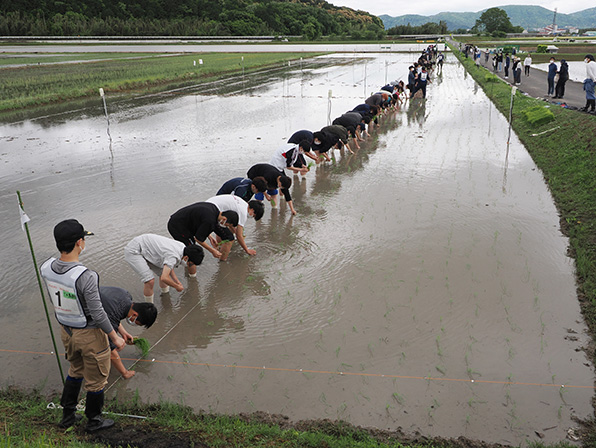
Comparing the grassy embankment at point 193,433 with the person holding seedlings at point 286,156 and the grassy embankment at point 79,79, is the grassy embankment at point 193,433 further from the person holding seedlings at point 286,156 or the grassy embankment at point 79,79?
the grassy embankment at point 79,79

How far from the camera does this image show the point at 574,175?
1045 centimetres

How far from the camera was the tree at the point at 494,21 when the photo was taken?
10962cm

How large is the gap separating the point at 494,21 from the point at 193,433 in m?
125

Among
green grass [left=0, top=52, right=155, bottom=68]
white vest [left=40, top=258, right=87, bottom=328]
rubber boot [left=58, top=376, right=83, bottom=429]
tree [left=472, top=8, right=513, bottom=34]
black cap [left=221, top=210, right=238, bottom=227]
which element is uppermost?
tree [left=472, top=8, right=513, bottom=34]

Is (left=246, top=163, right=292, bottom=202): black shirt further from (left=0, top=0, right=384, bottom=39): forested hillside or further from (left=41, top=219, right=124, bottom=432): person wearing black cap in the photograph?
(left=0, top=0, right=384, bottom=39): forested hillside

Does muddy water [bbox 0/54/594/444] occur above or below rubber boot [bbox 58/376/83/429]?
below

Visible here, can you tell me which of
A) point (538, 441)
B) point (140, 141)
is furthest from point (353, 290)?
point (140, 141)

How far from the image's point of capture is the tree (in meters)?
110

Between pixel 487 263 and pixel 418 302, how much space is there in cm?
164

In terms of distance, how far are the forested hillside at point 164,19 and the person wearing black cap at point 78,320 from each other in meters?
83.9

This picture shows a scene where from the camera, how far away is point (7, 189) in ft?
35.2

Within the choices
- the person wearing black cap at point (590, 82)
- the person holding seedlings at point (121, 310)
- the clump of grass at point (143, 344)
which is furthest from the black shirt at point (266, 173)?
the person wearing black cap at point (590, 82)

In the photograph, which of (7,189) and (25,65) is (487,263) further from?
(25,65)

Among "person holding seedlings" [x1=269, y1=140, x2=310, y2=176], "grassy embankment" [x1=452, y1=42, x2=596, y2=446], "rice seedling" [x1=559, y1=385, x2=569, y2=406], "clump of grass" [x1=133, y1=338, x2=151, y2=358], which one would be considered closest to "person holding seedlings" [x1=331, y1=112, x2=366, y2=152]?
"person holding seedlings" [x1=269, y1=140, x2=310, y2=176]
